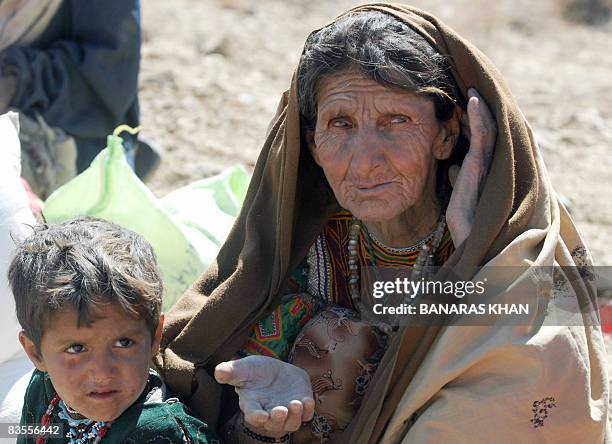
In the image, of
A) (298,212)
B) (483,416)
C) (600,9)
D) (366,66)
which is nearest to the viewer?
(483,416)

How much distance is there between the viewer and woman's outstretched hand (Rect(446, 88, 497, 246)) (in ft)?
8.72

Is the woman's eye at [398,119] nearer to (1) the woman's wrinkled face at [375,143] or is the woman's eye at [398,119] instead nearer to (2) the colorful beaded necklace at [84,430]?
(1) the woman's wrinkled face at [375,143]

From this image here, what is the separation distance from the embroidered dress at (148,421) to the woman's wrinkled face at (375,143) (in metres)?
0.68

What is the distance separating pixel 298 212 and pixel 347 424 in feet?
2.08

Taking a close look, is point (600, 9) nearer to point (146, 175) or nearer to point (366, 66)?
point (146, 175)

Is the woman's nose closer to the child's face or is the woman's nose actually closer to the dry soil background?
the child's face

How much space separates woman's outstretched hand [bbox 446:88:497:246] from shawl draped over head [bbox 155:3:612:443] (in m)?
0.05

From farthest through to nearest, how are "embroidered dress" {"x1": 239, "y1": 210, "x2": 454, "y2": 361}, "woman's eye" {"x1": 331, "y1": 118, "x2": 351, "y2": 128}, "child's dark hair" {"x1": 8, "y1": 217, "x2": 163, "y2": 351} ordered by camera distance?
1. "embroidered dress" {"x1": 239, "y1": 210, "x2": 454, "y2": 361}
2. "woman's eye" {"x1": 331, "y1": 118, "x2": 351, "y2": 128}
3. "child's dark hair" {"x1": 8, "y1": 217, "x2": 163, "y2": 351}

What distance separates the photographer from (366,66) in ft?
8.80

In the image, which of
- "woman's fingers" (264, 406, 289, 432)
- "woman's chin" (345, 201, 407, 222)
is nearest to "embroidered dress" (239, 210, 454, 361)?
"woman's chin" (345, 201, 407, 222)

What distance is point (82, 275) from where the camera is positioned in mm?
2430

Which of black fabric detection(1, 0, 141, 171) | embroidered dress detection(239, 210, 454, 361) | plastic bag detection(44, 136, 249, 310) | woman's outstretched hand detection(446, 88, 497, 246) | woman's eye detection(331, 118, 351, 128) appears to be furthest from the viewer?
black fabric detection(1, 0, 141, 171)

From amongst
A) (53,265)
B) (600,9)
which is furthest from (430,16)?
(600,9)

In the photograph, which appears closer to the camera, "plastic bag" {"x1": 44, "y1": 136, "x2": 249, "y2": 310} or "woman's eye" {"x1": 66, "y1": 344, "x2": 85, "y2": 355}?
"woman's eye" {"x1": 66, "y1": 344, "x2": 85, "y2": 355}
